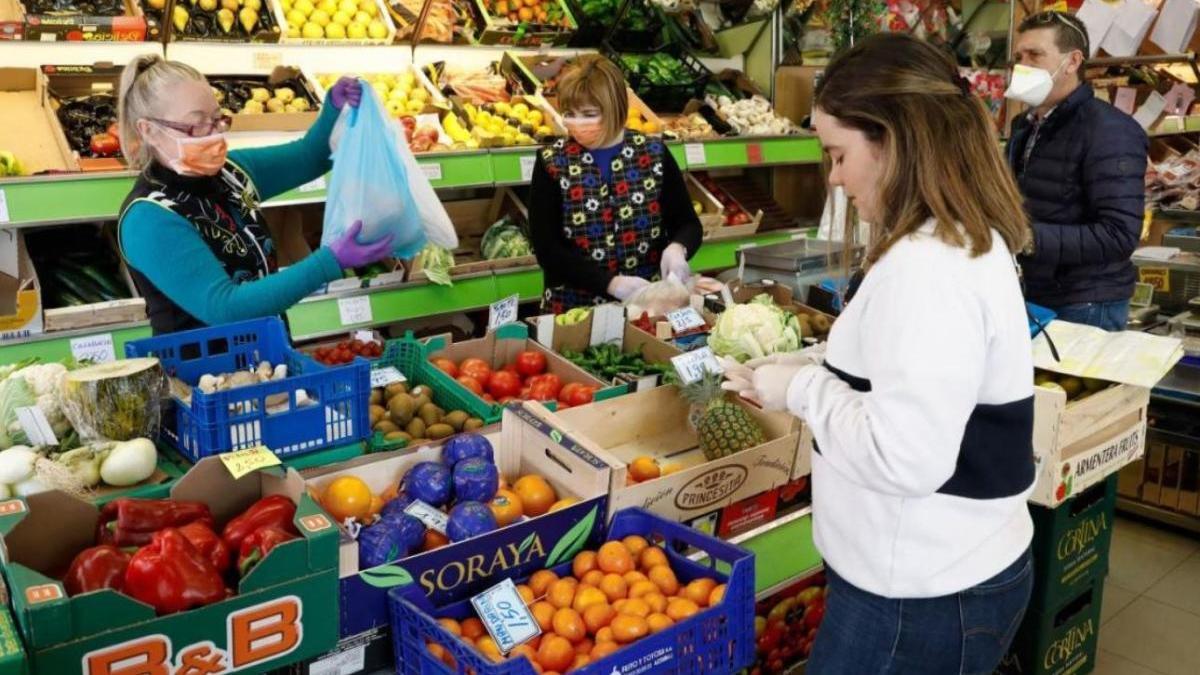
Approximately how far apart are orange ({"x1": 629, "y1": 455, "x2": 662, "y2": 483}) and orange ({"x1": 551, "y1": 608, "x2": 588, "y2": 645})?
54 cm

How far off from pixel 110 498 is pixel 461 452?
0.69 m

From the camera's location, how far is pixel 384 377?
2.59 meters

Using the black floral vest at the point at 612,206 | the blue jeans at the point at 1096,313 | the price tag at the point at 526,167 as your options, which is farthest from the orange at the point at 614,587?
the price tag at the point at 526,167

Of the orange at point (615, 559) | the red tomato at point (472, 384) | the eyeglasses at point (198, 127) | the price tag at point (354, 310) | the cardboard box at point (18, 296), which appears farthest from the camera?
the price tag at point (354, 310)

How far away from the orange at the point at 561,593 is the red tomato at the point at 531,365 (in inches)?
41.5

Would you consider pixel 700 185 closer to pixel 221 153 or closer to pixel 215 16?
Result: pixel 215 16

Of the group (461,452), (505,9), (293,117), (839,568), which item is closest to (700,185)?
(505,9)

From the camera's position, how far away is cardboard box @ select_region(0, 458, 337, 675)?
1375 millimetres

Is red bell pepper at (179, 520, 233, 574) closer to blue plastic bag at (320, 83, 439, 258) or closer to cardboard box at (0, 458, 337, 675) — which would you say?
cardboard box at (0, 458, 337, 675)

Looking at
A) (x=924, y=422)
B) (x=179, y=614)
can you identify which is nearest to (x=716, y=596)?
(x=924, y=422)

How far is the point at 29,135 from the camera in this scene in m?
3.67

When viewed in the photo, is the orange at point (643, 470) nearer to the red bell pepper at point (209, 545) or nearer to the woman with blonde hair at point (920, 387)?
the woman with blonde hair at point (920, 387)

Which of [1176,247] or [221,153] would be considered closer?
[221,153]

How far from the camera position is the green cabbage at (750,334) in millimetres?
2916
